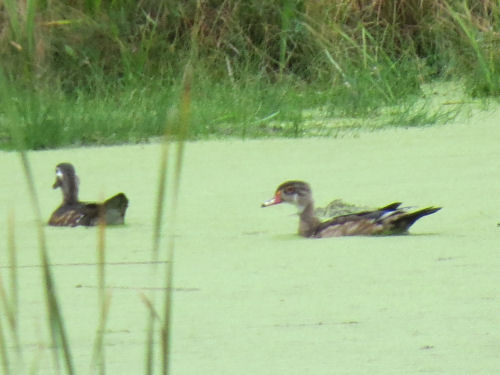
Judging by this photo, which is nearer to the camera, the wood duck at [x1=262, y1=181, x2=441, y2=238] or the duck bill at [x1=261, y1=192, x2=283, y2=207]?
the wood duck at [x1=262, y1=181, x2=441, y2=238]

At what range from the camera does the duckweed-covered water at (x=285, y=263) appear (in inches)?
115

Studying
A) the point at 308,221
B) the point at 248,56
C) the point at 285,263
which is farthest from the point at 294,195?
the point at 248,56

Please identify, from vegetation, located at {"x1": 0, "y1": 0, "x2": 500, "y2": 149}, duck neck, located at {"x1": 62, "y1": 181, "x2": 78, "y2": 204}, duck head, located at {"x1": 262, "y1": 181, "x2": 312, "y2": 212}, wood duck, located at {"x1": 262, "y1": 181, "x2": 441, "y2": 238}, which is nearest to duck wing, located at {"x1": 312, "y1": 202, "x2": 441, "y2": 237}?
wood duck, located at {"x1": 262, "y1": 181, "x2": 441, "y2": 238}

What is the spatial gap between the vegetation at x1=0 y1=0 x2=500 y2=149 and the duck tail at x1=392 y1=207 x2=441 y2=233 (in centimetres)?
246

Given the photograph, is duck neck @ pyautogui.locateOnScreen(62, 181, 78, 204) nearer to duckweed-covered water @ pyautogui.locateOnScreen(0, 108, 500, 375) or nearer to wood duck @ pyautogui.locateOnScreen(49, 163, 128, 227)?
wood duck @ pyautogui.locateOnScreen(49, 163, 128, 227)

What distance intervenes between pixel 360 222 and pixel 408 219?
0.15 m

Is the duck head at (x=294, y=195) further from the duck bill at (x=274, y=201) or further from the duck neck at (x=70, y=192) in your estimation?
the duck neck at (x=70, y=192)

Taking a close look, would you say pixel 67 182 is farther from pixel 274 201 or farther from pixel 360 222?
pixel 360 222

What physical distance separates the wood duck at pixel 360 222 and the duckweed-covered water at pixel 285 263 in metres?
0.04

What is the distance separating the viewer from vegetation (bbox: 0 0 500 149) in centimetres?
711

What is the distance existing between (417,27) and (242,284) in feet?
16.3

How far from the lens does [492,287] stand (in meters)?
3.46

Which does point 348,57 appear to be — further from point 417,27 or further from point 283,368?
point 283,368

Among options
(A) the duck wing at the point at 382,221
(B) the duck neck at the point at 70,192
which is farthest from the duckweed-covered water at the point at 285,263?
(B) the duck neck at the point at 70,192
